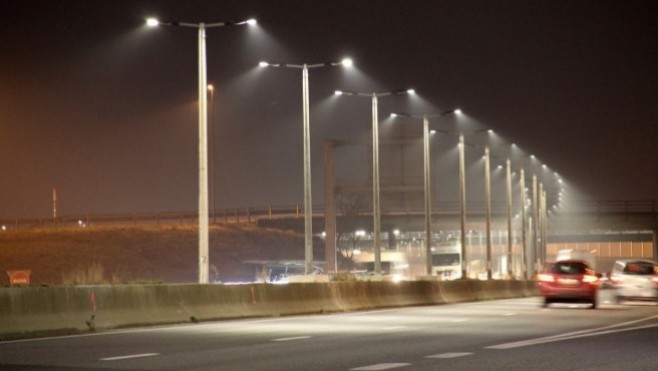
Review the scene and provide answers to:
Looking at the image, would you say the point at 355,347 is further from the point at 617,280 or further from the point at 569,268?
the point at 617,280

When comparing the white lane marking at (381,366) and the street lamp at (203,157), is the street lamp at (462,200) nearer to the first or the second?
the street lamp at (203,157)

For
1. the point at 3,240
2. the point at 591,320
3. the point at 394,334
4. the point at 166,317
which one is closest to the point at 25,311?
the point at 166,317

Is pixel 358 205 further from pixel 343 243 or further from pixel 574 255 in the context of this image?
pixel 574 255

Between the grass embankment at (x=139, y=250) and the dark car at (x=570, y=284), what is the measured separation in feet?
148

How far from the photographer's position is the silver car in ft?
141

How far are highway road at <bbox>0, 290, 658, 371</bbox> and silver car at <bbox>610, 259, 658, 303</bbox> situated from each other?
51.1ft

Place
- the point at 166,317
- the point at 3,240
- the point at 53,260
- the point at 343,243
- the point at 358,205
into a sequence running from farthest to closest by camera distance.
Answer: the point at 343,243
the point at 358,205
the point at 3,240
the point at 53,260
the point at 166,317

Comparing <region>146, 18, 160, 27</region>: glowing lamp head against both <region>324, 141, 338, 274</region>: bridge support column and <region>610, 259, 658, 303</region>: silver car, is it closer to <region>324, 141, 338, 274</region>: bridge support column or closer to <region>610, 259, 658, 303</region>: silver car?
<region>610, 259, 658, 303</region>: silver car

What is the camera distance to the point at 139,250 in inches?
4102

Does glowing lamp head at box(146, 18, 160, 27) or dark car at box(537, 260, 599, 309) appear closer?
glowing lamp head at box(146, 18, 160, 27)

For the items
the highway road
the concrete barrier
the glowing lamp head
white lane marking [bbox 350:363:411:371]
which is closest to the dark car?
the concrete barrier

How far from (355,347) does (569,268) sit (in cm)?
2025

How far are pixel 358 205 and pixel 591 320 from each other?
103262 millimetres

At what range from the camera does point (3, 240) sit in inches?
3853
